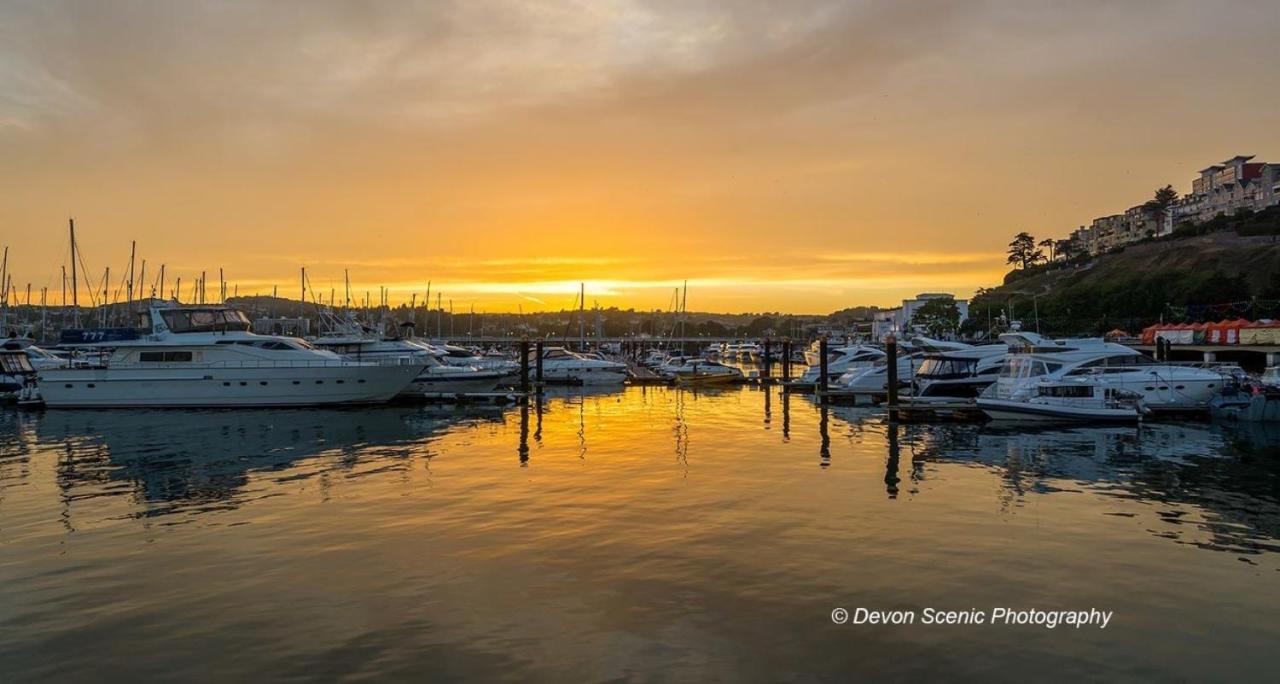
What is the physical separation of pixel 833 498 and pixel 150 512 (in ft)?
49.1

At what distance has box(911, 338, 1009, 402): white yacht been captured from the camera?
129 ft

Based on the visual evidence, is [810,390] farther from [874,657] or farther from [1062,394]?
[874,657]

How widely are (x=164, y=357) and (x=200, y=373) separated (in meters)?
2.28

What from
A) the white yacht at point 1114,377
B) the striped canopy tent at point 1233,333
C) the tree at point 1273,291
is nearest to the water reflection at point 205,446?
the white yacht at point 1114,377

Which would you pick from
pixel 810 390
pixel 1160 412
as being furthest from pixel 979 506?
pixel 810 390

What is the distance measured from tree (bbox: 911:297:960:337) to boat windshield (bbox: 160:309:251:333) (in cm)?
8992

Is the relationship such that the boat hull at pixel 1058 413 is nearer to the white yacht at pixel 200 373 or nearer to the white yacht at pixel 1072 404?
the white yacht at pixel 1072 404

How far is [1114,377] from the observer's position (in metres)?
34.9

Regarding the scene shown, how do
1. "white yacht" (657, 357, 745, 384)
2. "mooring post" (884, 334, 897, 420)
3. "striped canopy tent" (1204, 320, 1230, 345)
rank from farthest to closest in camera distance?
"white yacht" (657, 357, 745, 384)
"striped canopy tent" (1204, 320, 1230, 345)
"mooring post" (884, 334, 897, 420)

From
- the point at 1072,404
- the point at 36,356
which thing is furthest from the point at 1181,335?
the point at 36,356

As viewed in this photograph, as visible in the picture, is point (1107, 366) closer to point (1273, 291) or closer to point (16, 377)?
point (16, 377)

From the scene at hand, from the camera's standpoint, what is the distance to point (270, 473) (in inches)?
872

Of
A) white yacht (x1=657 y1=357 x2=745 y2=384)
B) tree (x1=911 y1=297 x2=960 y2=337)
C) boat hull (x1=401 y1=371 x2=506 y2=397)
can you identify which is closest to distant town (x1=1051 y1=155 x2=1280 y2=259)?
tree (x1=911 y1=297 x2=960 y2=337)

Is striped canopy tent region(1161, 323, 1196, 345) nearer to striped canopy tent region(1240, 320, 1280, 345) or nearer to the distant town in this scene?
striped canopy tent region(1240, 320, 1280, 345)
